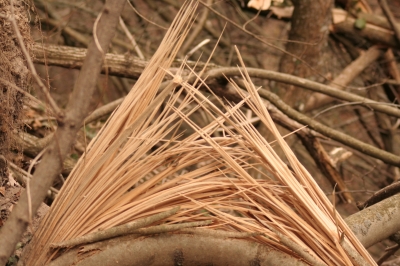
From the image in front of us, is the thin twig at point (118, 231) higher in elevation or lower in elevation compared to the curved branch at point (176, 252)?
higher

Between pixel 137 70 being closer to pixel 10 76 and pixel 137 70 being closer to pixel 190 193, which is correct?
pixel 10 76

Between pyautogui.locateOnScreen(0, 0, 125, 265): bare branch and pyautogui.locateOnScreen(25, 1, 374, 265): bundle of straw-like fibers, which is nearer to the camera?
pyautogui.locateOnScreen(0, 0, 125, 265): bare branch

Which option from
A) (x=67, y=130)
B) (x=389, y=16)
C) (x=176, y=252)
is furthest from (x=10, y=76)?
(x=389, y=16)

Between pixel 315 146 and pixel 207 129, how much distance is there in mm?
1204

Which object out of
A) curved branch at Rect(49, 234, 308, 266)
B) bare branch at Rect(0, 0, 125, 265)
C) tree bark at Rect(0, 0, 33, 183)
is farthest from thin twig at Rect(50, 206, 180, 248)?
tree bark at Rect(0, 0, 33, 183)

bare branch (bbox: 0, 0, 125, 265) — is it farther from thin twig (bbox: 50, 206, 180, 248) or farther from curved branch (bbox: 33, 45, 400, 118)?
curved branch (bbox: 33, 45, 400, 118)

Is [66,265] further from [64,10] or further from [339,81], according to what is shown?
[64,10]

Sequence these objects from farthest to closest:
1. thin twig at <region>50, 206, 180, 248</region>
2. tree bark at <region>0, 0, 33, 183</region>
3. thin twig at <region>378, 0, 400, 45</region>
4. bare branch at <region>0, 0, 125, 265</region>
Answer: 1. thin twig at <region>378, 0, 400, 45</region>
2. tree bark at <region>0, 0, 33, 183</region>
3. thin twig at <region>50, 206, 180, 248</region>
4. bare branch at <region>0, 0, 125, 265</region>

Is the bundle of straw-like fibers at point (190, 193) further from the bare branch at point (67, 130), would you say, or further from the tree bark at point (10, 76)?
the tree bark at point (10, 76)

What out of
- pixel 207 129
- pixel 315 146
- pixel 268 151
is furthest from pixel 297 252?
pixel 315 146

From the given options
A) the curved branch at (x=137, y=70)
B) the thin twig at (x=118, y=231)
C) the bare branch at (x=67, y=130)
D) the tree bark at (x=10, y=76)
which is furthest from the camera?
the curved branch at (x=137, y=70)

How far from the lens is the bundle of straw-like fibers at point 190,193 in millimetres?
1084

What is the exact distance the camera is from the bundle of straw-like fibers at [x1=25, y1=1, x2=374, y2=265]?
3.56 ft

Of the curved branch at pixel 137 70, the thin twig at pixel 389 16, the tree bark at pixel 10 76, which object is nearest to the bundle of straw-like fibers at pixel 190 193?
the tree bark at pixel 10 76
